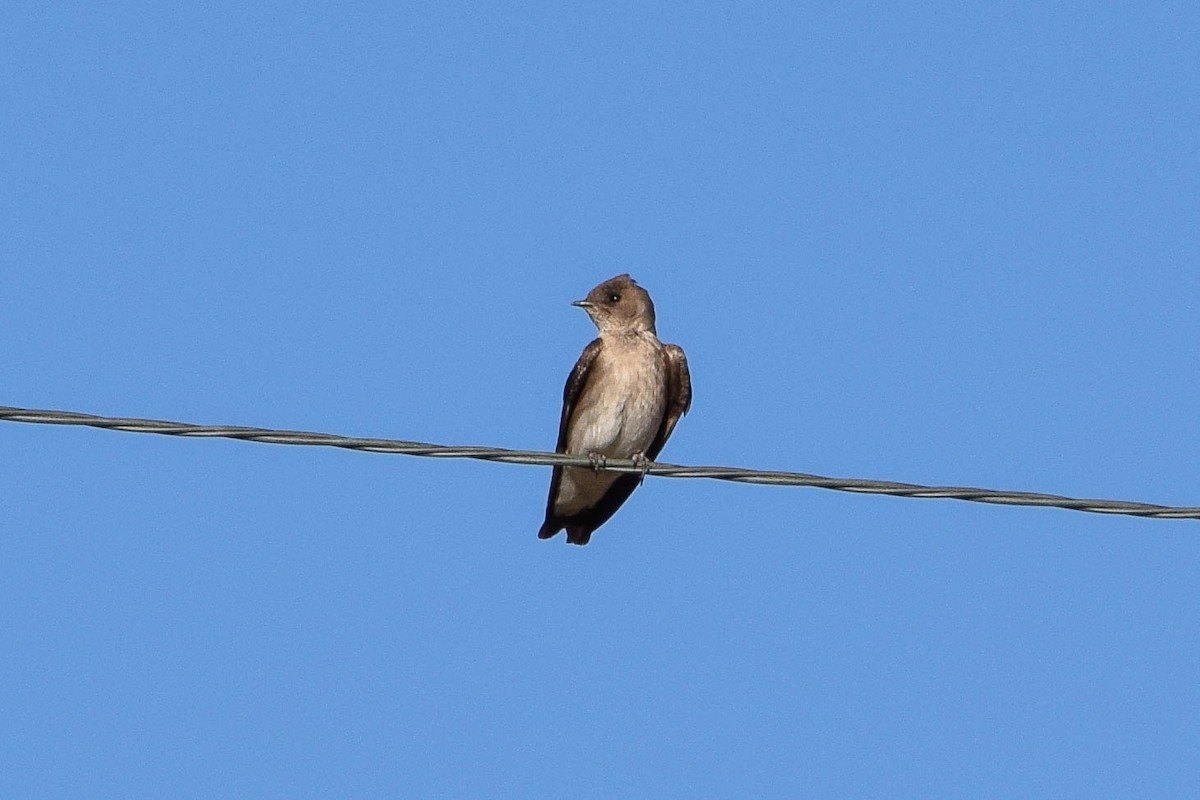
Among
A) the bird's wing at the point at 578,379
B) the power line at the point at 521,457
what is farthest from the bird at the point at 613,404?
the power line at the point at 521,457

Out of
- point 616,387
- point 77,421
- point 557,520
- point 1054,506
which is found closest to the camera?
point 77,421

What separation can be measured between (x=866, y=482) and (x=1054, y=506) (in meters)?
0.67

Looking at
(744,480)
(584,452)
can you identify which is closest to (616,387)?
(584,452)

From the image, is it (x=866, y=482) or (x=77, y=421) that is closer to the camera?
(x=77, y=421)

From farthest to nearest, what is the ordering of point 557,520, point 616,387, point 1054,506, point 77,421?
point 557,520, point 616,387, point 1054,506, point 77,421

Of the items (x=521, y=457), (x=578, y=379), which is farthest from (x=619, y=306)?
(x=521, y=457)

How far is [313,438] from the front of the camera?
6.82 meters

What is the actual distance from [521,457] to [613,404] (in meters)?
5.00

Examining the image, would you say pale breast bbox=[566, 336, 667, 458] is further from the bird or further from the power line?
the power line

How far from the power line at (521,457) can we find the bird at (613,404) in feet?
15.6

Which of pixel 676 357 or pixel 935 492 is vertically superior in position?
pixel 676 357

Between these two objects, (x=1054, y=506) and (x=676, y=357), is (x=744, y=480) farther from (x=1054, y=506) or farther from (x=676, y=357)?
(x=676, y=357)

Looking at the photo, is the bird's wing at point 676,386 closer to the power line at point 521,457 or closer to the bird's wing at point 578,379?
the bird's wing at point 578,379

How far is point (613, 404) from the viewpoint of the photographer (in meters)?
12.2
